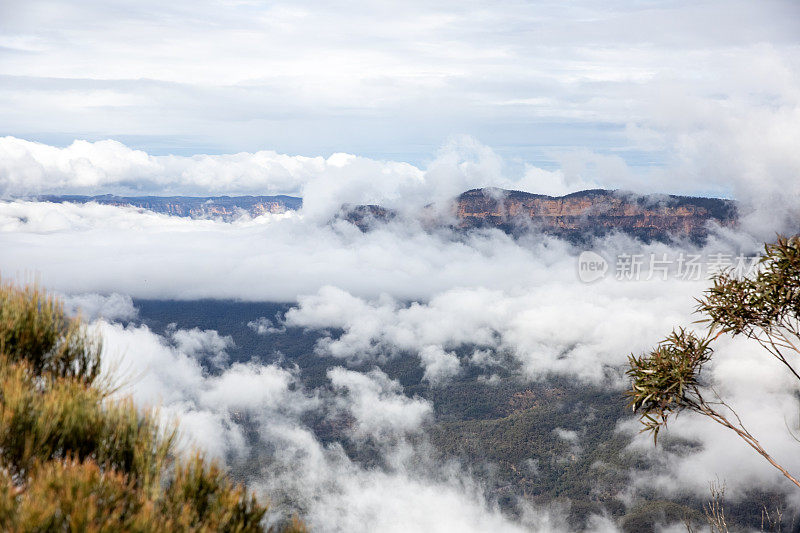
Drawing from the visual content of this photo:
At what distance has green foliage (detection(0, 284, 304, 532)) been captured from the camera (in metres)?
4.45

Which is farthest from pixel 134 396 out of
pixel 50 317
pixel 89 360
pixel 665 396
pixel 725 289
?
pixel 725 289

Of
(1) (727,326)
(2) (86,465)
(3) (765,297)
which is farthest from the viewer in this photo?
(1) (727,326)

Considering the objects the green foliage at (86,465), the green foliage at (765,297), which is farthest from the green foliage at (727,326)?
the green foliage at (86,465)

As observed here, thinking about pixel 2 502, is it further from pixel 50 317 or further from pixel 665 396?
pixel 665 396

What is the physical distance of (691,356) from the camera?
32.8 feet

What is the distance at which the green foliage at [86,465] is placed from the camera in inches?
175

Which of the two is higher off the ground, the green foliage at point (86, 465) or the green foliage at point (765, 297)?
the green foliage at point (765, 297)

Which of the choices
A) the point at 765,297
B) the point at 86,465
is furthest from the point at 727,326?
the point at 86,465

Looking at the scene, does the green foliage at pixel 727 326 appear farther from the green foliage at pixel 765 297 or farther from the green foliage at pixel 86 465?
the green foliage at pixel 86 465

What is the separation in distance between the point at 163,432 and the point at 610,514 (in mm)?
216621

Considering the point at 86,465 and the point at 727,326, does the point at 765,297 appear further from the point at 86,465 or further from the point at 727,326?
the point at 86,465

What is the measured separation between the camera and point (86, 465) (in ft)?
16.1

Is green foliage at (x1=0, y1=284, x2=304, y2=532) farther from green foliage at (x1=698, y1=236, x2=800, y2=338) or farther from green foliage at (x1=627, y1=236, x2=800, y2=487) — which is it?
green foliage at (x1=698, y1=236, x2=800, y2=338)

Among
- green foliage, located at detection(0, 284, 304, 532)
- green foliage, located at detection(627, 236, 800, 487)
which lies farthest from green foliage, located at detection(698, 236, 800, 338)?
green foliage, located at detection(0, 284, 304, 532)
